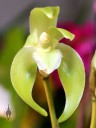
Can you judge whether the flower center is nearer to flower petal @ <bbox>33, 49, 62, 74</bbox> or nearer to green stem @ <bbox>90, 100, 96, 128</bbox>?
flower petal @ <bbox>33, 49, 62, 74</bbox>

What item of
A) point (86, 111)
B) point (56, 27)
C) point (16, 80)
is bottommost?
point (86, 111)

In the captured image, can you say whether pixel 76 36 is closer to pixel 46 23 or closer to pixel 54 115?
pixel 46 23

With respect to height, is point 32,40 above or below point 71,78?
above

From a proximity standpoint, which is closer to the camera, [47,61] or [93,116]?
[47,61]

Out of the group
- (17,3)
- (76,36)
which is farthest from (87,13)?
(17,3)

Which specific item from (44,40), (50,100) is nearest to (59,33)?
(44,40)

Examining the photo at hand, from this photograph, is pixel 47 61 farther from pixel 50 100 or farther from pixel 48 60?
pixel 50 100
